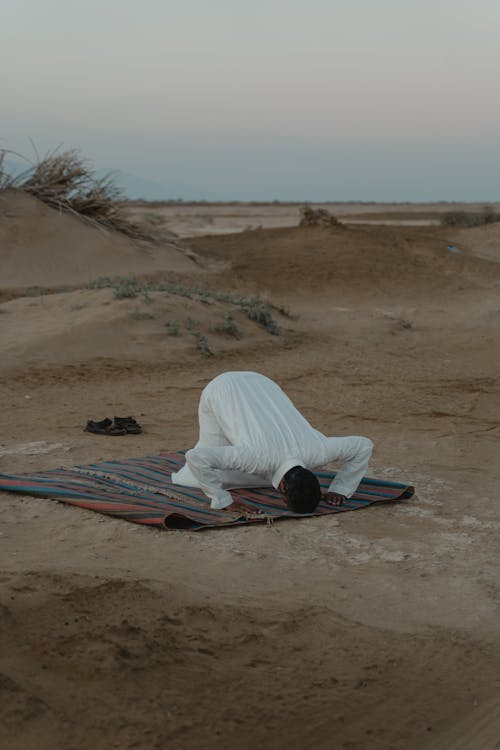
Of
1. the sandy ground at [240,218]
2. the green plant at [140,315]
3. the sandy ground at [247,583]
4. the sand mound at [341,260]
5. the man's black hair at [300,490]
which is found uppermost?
the sandy ground at [240,218]

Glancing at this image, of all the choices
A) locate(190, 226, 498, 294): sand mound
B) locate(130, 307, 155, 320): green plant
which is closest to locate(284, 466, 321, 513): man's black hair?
locate(130, 307, 155, 320): green plant

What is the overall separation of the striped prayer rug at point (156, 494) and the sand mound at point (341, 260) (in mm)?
11328

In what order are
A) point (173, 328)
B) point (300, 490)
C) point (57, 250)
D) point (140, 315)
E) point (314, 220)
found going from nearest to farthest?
point (300, 490) < point (173, 328) < point (140, 315) < point (57, 250) < point (314, 220)

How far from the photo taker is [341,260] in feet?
62.0

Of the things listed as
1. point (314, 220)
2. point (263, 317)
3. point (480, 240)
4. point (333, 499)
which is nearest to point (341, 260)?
point (314, 220)

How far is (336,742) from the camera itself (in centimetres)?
313

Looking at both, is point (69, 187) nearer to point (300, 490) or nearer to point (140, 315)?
point (140, 315)

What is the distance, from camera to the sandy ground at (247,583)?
3.18 metres

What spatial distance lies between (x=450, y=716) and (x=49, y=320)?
9.28m

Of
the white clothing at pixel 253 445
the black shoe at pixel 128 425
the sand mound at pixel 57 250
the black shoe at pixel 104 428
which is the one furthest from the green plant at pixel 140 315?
the white clothing at pixel 253 445

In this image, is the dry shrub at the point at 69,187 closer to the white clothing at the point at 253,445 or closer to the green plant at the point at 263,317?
the green plant at the point at 263,317

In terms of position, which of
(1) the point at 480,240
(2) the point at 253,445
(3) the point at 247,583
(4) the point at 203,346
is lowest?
(3) the point at 247,583

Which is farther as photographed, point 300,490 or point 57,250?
point 57,250

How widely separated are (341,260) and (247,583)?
49.1ft
